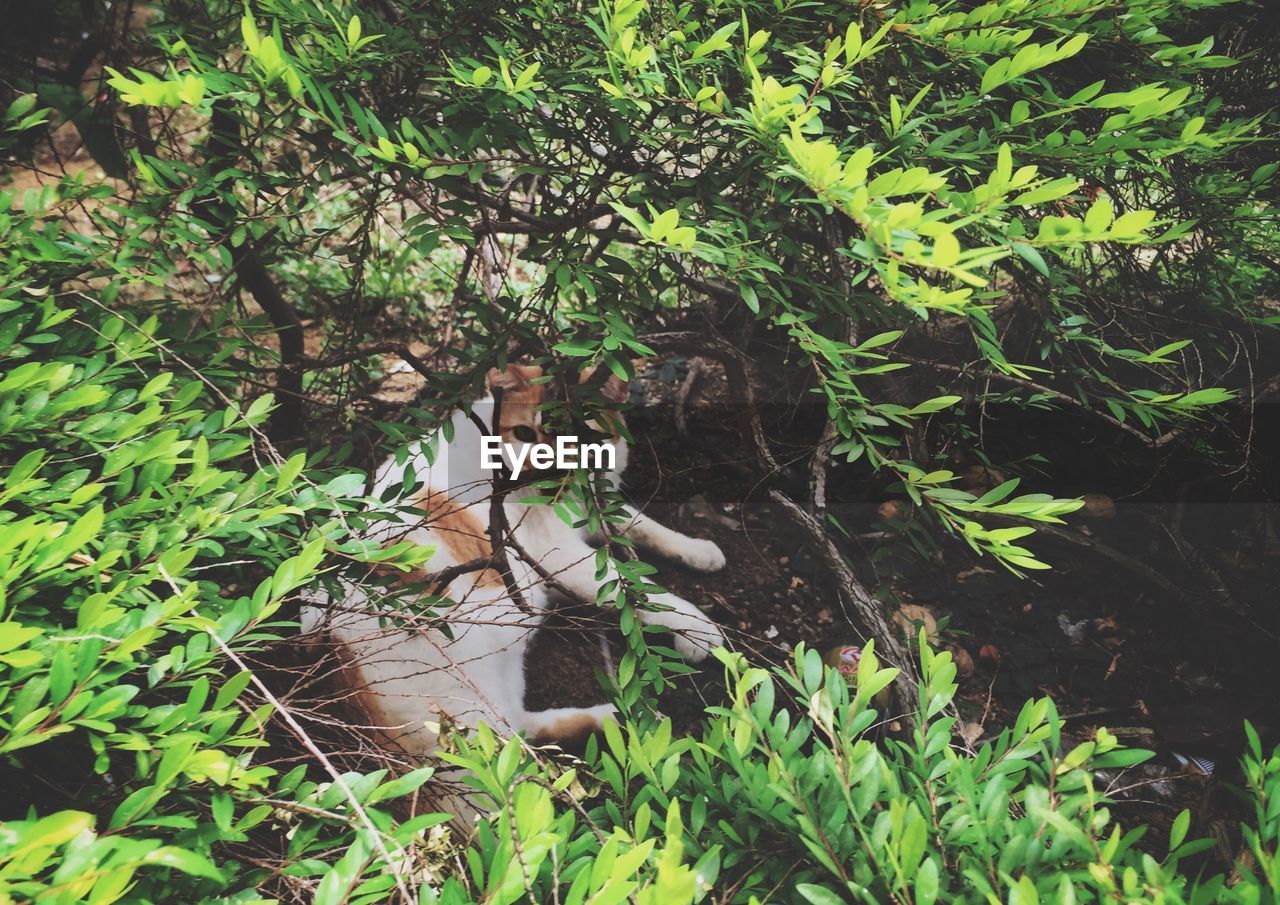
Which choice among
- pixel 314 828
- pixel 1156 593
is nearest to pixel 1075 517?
pixel 1156 593

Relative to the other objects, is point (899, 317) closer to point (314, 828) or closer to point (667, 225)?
point (667, 225)

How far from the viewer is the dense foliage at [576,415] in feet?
2.53

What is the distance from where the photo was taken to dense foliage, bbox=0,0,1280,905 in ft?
2.53

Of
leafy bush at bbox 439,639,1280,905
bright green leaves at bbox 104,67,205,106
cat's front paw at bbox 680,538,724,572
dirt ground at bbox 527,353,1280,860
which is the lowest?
dirt ground at bbox 527,353,1280,860

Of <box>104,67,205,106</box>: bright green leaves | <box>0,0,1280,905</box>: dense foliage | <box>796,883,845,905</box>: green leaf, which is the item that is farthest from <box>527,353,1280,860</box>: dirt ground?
<box>104,67,205,106</box>: bright green leaves

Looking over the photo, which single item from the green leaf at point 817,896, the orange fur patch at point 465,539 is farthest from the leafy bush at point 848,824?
the orange fur patch at point 465,539

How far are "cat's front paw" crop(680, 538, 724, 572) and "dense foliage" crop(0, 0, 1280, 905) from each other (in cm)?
104

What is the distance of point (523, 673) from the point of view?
2.48 m

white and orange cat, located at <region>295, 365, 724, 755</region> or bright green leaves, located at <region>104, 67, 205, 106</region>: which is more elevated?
bright green leaves, located at <region>104, 67, 205, 106</region>

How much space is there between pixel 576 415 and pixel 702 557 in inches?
58.5

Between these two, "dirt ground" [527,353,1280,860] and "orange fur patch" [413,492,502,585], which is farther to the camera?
"orange fur patch" [413,492,502,585]

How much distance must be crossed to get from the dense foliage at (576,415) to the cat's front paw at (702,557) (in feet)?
3.41

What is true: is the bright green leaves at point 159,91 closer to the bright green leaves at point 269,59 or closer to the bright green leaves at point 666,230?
the bright green leaves at point 269,59

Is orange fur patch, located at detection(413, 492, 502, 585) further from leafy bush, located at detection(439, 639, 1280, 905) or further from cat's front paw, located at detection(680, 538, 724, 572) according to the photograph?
leafy bush, located at detection(439, 639, 1280, 905)
